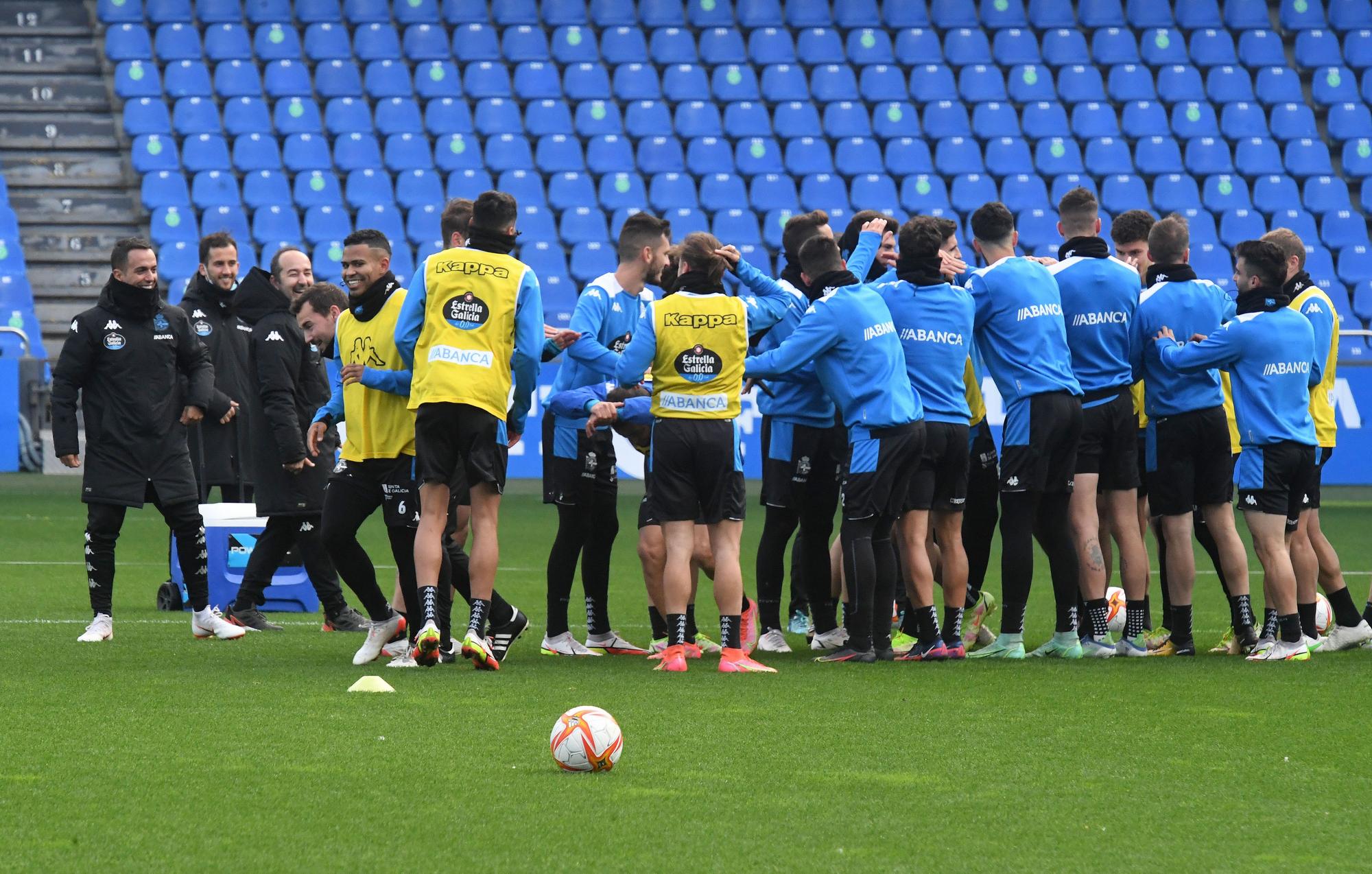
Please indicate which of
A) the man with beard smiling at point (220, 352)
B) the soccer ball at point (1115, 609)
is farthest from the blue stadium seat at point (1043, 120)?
the soccer ball at point (1115, 609)

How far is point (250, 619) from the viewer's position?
29.6 feet

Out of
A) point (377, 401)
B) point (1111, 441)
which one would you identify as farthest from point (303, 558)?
point (1111, 441)

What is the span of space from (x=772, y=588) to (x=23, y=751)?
12.8 feet

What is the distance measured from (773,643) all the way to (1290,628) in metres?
2.30

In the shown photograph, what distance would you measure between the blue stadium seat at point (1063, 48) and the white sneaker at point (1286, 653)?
683 inches

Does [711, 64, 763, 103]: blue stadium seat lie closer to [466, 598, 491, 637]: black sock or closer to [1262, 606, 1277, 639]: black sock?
[1262, 606, 1277, 639]: black sock

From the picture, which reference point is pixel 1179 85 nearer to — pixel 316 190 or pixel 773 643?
pixel 316 190

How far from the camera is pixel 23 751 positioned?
202 inches

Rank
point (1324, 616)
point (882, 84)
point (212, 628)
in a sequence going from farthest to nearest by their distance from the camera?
1. point (882, 84)
2. point (1324, 616)
3. point (212, 628)

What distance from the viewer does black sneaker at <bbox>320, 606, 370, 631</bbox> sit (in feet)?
29.3

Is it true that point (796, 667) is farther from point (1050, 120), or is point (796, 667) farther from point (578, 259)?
point (1050, 120)

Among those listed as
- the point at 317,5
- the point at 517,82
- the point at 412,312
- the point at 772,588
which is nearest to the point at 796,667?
the point at 772,588

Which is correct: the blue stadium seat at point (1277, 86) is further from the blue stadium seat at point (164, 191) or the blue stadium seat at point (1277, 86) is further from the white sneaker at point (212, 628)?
the white sneaker at point (212, 628)

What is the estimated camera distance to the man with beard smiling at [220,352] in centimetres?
958
